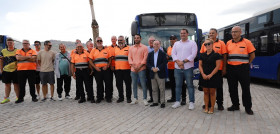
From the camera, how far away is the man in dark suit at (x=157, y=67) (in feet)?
18.3

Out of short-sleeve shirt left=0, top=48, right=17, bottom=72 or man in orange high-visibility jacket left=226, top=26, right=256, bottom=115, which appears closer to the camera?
man in orange high-visibility jacket left=226, top=26, right=256, bottom=115

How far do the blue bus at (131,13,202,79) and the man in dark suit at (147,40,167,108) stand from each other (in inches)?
95.7

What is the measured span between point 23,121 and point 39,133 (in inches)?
45.2

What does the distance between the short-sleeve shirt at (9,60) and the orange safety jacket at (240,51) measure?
253 inches

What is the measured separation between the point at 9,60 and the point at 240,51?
6709 mm

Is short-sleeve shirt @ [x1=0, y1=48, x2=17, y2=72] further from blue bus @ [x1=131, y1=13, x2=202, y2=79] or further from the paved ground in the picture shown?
blue bus @ [x1=131, y1=13, x2=202, y2=79]

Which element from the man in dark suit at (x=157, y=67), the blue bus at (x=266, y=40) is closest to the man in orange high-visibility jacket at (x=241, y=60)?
the man in dark suit at (x=157, y=67)

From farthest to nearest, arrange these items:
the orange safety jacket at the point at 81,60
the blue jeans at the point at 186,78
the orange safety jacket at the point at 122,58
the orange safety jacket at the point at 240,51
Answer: the orange safety jacket at the point at 81,60 → the orange safety jacket at the point at 122,58 → the blue jeans at the point at 186,78 → the orange safety jacket at the point at 240,51

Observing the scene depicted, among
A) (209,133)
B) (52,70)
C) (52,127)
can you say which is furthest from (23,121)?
(209,133)

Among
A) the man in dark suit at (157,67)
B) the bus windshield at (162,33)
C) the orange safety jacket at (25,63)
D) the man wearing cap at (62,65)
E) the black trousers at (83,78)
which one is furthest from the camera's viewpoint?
the bus windshield at (162,33)

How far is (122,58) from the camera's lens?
6.12 m

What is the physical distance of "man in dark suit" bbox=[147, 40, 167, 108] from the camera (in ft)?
18.3

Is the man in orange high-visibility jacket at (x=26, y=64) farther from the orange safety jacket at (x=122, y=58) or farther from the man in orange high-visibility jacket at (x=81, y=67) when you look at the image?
the orange safety jacket at (x=122, y=58)

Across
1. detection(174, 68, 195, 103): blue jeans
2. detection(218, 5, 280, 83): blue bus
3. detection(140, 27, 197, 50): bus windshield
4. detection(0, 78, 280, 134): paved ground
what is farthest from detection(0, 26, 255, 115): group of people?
detection(218, 5, 280, 83): blue bus
